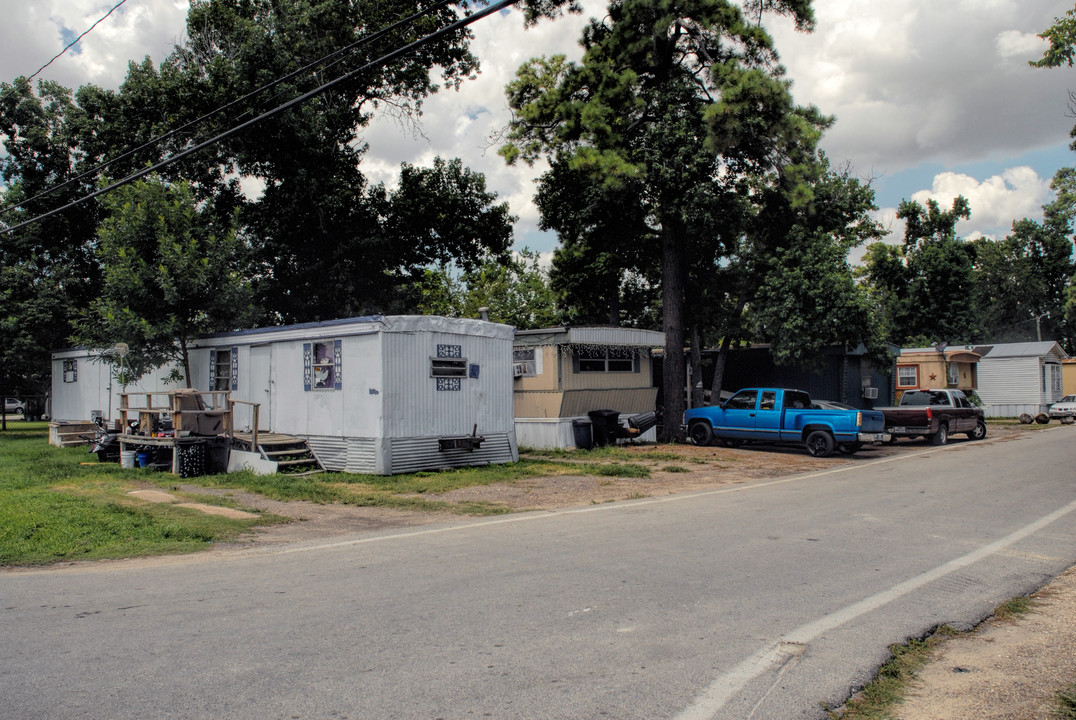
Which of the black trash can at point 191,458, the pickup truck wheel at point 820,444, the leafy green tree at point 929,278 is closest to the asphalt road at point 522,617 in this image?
the black trash can at point 191,458

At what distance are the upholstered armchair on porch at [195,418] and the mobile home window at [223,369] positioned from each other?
1.55 m

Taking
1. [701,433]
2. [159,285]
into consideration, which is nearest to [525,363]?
[701,433]

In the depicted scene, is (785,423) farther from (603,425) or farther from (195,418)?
(195,418)

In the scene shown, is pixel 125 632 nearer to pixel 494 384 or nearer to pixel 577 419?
pixel 494 384

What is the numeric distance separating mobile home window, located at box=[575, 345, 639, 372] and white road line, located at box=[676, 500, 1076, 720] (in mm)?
14567

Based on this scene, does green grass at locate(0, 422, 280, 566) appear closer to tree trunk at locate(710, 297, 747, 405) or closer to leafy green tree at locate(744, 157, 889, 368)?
leafy green tree at locate(744, 157, 889, 368)

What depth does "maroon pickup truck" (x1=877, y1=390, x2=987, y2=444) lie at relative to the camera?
2369cm

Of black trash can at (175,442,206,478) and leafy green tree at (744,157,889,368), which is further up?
leafy green tree at (744,157,889,368)

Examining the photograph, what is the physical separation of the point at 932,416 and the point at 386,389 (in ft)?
56.9

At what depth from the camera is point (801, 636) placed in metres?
5.20

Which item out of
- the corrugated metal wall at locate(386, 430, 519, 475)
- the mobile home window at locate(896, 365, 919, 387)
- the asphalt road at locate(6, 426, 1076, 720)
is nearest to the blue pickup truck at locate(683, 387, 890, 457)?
the corrugated metal wall at locate(386, 430, 519, 475)

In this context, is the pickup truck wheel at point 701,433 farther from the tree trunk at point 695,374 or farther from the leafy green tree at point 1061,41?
the leafy green tree at point 1061,41

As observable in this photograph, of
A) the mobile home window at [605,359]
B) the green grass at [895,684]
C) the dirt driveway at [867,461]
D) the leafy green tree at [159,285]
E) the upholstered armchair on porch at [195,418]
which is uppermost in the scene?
the leafy green tree at [159,285]

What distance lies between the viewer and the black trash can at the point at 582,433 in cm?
2203
